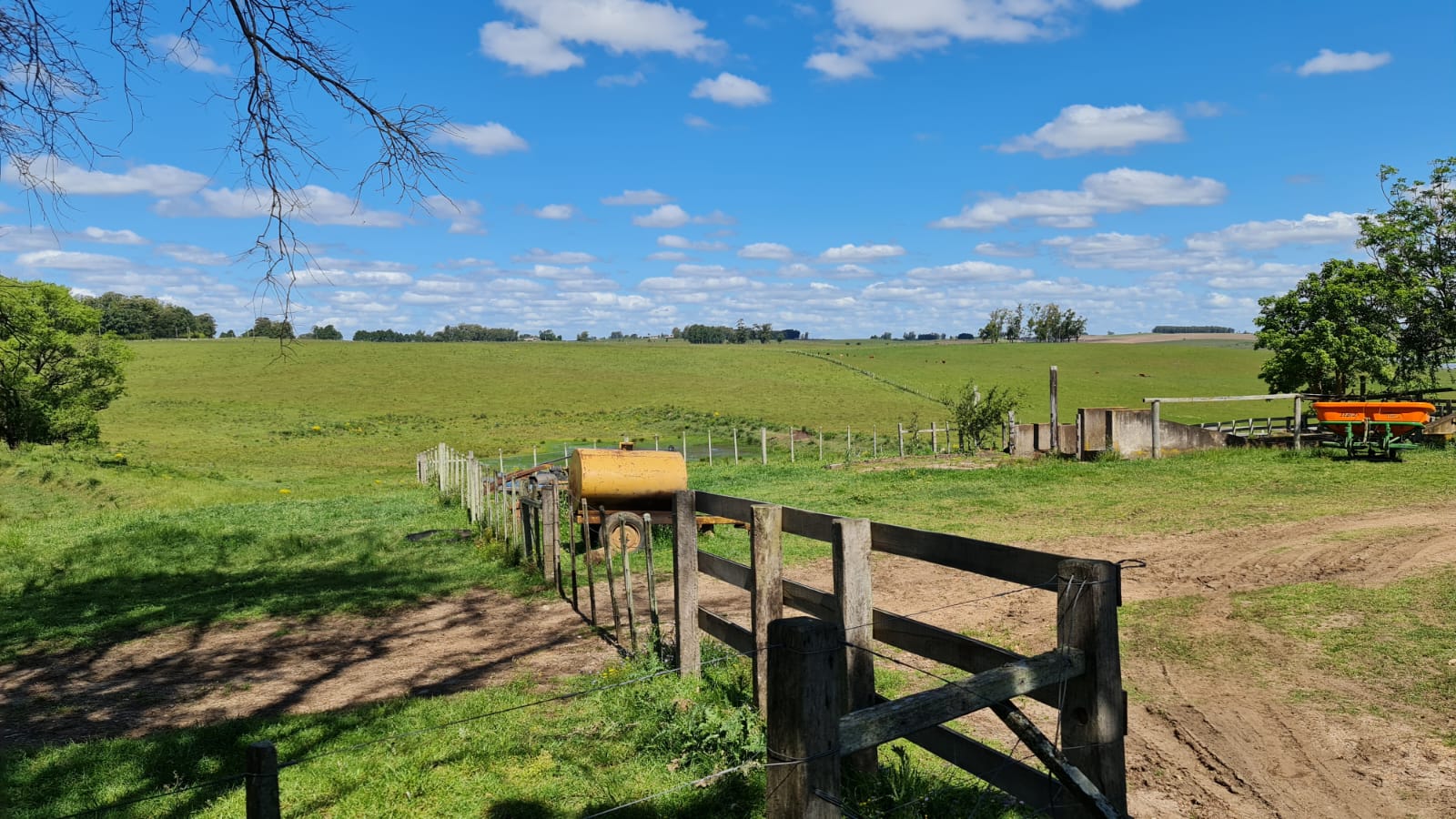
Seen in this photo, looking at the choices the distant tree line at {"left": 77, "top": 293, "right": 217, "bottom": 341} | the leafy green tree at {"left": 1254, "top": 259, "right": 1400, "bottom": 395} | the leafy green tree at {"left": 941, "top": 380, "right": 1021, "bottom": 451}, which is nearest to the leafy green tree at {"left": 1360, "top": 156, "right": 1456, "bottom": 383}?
the leafy green tree at {"left": 1254, "top": 259, "right": 1400, "bottom": 395}

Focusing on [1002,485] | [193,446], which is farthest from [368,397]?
[1002,485]

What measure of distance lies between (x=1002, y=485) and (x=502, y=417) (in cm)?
4552

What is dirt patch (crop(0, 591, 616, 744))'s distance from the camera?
7125 mm

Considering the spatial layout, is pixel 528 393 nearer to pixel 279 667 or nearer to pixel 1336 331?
pixel 1336 331

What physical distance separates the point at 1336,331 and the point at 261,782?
43859mm

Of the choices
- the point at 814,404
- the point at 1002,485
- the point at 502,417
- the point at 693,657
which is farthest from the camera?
the point at 814,404

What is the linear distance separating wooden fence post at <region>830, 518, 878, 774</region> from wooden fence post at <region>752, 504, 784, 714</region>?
0.68 metres

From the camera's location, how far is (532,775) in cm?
510

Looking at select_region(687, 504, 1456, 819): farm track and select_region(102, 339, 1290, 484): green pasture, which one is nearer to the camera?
select_region(687, 504, 1456, 819): farm track

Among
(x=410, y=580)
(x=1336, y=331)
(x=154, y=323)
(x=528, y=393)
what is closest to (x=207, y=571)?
(x=410, y=580)

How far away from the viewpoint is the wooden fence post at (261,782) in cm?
246

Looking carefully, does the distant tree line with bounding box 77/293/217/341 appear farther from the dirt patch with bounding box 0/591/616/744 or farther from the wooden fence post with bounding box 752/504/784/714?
the wooden fence post with bounding box 752/504/784/714

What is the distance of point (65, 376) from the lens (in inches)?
1399

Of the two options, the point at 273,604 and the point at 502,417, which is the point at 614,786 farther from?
the point at 502,417
